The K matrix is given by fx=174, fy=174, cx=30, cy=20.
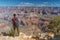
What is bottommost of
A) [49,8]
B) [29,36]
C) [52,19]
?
[29,36]

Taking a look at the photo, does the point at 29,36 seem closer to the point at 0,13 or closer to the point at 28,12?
the point at 28,12

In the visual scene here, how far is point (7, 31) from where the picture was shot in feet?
6.37

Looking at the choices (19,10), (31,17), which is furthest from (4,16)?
(31,17)

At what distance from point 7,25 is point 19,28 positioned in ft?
0.46

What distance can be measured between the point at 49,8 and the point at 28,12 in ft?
0.78

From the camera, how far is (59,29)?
191cm

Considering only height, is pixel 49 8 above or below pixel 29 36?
above

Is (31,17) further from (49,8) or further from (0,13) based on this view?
(0,13)

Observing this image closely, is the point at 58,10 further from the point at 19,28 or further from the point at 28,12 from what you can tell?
the point at 19,28

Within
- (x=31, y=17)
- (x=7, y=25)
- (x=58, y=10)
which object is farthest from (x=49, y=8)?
(x=7, y=25)

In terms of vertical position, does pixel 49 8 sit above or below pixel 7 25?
above

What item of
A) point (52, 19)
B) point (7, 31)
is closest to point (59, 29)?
point (52, 19)

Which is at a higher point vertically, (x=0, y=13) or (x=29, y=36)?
(x=0, y=13)

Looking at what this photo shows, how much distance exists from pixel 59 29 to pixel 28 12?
1.29ft
